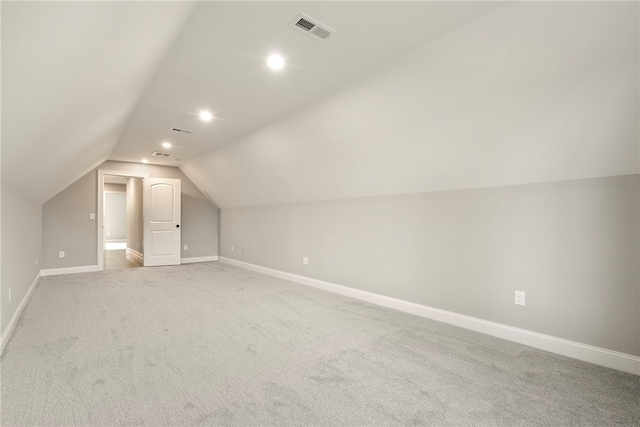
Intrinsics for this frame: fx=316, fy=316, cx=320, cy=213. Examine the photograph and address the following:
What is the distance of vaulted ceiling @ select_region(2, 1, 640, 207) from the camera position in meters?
1.65

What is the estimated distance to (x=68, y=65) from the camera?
1.58m

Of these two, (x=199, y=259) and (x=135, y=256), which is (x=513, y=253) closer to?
(x=199, y=259)

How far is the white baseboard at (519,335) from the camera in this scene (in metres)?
2.21

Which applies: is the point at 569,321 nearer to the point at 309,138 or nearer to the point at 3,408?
the point at 309,138

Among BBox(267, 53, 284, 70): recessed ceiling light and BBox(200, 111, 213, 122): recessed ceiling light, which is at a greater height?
BBox(267, 53, 284, 70): recessed ceiling light

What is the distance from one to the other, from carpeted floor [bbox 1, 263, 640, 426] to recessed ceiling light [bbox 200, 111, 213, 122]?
2326mm

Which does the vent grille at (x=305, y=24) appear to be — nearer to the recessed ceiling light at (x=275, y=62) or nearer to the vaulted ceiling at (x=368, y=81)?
the vaulted ceiling at (x=368, y=81)

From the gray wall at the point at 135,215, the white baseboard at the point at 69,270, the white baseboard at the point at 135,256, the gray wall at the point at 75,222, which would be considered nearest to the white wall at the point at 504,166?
the gray wall at the point at 75,222

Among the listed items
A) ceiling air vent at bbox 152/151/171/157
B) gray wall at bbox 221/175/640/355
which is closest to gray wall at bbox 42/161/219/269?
ceiling air vent at bbox 152/151/171/157

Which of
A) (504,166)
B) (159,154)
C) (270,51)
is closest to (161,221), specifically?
(159,154)

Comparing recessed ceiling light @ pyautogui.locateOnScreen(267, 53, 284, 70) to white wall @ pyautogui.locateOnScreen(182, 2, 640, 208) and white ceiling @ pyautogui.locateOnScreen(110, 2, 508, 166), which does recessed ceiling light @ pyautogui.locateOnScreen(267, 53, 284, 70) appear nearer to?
white ceiling @ pyautogui.locateOnScreen(110, 2, 508, 166)

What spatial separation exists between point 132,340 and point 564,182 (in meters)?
3.77

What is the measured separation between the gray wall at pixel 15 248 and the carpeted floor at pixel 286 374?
29 cm

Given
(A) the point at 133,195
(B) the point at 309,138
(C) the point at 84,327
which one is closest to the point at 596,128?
(B) the point at 309,138
